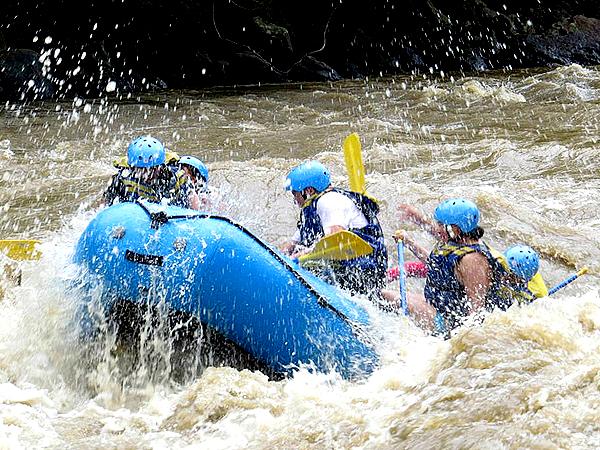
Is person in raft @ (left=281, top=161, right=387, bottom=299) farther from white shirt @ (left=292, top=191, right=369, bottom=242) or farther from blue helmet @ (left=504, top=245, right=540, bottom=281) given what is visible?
blue helmet @ (left=504, top=245, right=540, bottom=281)

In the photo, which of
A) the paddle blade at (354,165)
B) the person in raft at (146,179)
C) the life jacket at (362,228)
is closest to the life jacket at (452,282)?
the life jacket at (362,228)

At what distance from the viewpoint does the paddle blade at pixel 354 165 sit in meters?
5.53

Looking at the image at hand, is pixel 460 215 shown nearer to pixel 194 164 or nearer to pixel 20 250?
pixel 194 164

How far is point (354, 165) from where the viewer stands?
562 cm

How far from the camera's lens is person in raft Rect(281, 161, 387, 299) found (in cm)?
481

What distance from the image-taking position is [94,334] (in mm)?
4191

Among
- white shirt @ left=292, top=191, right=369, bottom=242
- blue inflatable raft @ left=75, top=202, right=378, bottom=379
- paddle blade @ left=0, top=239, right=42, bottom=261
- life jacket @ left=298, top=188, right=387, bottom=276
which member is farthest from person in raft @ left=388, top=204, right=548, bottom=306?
paddle blade @ left=0, top=239, right=42, bottom=261

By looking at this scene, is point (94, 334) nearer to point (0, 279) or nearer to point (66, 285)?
point (66, 285)

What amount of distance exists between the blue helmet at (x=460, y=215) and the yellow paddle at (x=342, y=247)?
0.49 meters

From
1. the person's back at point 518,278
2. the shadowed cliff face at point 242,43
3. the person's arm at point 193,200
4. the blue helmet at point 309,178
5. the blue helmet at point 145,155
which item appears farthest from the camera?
the shadowed cliff face at point 242,43

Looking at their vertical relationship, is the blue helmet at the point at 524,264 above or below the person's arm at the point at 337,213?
below

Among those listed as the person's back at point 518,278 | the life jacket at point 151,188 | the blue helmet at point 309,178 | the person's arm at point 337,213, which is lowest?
the person's back at point 518,278

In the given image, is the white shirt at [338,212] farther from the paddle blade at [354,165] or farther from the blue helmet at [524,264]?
the blue helmet at [524,264]

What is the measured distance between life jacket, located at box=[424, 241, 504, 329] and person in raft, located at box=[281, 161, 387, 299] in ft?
1.25
